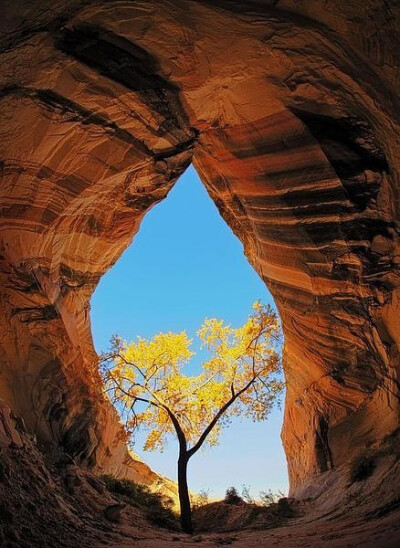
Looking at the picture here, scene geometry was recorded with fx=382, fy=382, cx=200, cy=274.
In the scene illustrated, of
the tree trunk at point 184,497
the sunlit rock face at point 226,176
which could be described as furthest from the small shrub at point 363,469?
the tree trunk at point 184,497

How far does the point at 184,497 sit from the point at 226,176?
1079 cm

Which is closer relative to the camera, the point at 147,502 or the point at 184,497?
the point at 184,497

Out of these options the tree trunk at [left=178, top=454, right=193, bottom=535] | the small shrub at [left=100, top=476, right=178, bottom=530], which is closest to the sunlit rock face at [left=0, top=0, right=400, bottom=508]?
the small shrub at [left=100, top=476, right=178, bottom=530]

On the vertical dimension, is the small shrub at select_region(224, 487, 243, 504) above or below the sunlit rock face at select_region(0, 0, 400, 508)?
below

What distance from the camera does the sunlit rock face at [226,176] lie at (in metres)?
6.97

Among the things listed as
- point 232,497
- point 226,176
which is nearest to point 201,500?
point 232,497

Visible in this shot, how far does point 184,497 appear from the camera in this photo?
12.5 metres

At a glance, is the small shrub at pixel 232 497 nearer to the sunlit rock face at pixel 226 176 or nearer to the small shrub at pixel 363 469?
the sunlit rock face at pixel 226 176

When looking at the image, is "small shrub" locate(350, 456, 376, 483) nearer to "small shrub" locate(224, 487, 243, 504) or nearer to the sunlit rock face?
the sunlit rock face

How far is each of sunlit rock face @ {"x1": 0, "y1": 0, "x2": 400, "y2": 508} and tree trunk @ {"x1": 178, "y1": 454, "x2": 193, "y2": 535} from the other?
4.27m

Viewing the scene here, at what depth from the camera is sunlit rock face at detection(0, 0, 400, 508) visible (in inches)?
275

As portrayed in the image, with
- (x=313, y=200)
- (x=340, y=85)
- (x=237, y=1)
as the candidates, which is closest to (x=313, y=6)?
(x=237, y=1)

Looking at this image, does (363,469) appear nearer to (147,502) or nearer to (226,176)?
(147,502)

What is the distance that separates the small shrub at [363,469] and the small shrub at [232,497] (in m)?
5.67
